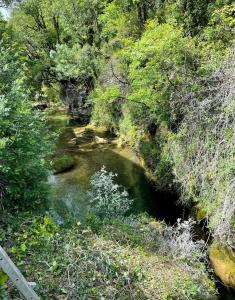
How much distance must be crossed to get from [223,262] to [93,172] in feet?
26.3

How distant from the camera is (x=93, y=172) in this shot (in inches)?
574

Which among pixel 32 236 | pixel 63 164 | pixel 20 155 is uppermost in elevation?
pixel 20 155

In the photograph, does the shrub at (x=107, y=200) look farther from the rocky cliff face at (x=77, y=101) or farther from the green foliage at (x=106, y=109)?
the rocky cliff face at (x=77, y=101)

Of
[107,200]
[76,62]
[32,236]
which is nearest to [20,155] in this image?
[32,236]

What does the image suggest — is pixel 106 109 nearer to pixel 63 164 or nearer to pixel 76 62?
pixel 63 164

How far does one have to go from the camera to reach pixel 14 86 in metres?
7.98

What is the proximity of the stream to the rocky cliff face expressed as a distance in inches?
55.0

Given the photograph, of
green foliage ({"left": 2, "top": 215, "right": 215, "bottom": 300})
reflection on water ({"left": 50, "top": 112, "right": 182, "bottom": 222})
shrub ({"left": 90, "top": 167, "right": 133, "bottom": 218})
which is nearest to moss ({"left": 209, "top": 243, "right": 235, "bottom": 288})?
green foliage ({"left": 2, "top": 215, "right": 215, "bottom": 300})

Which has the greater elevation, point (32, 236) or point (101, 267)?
point (32, 236)

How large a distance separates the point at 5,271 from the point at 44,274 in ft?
8.75

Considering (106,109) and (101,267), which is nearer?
(101,267)

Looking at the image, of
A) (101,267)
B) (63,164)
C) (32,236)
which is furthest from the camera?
(63,164)

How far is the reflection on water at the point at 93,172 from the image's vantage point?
36.4 feet

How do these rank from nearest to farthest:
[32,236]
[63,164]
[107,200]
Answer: [32,236], [107,200], [63,164]
